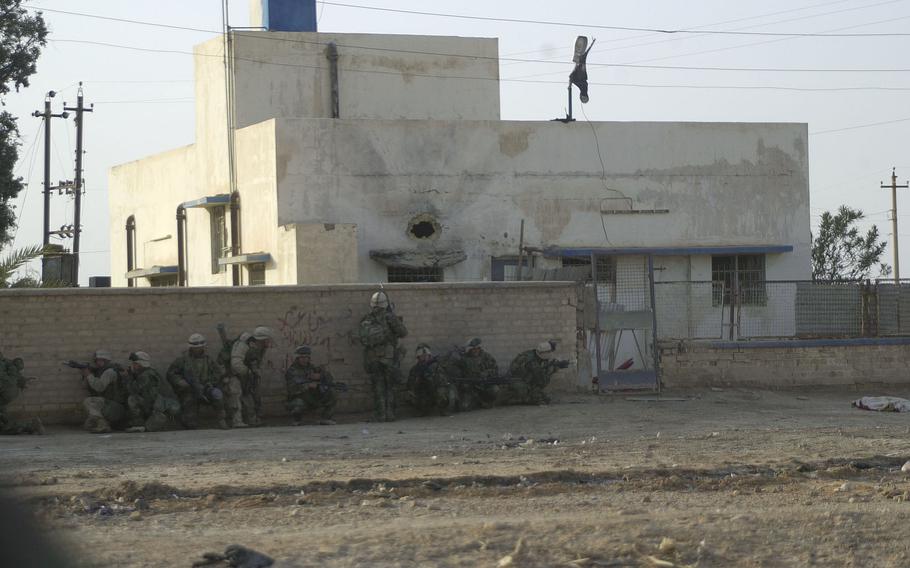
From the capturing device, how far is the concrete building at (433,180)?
23938 millimetres

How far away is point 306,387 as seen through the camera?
15.3 metres

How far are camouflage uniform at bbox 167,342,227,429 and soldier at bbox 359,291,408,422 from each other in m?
1.92

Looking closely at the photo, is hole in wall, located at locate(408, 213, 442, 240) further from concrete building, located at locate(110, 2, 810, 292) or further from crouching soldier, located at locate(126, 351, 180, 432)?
crouching soldier, located at locate(126, 351, 180, 432)

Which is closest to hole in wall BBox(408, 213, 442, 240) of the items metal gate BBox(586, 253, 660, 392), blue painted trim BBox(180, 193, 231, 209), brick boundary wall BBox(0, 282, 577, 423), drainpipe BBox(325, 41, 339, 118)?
blue painted trim BBox(180, 193, 231, 209)

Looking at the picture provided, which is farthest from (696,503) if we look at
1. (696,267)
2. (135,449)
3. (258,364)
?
(696,267)

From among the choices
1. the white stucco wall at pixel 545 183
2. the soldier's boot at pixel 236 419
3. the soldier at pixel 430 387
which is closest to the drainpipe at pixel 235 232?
the white stucco wall at pixel 545 183

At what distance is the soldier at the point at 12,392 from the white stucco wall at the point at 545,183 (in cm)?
987

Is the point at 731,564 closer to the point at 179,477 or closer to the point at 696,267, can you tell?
the point at 179,477

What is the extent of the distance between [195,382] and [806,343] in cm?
1019

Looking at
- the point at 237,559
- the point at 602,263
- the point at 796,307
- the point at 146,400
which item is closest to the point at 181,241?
the point at 602,263

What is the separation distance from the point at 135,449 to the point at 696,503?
636cm

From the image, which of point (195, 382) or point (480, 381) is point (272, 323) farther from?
point (480, 381)

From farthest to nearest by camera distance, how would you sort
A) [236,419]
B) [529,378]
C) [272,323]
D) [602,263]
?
[602,263] < [529,378] < [272,323] < [236,419]

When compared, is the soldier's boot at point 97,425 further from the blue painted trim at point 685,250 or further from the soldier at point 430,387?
the blue painted trim at point 685,250
